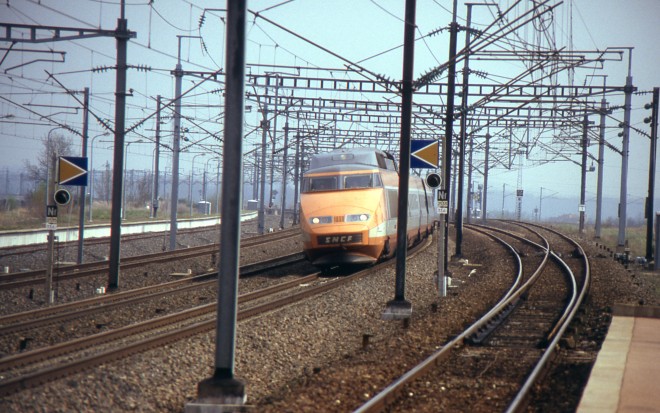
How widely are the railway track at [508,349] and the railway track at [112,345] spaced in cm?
385

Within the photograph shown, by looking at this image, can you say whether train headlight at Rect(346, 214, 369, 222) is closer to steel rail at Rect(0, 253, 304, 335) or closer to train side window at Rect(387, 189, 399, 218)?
train side window at Rect(387, 189, 399, 218)

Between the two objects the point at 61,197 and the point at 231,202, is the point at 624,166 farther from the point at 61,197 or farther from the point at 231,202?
the point at 231,202

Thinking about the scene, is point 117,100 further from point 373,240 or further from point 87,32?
point 373,240

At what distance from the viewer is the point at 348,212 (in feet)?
72.8

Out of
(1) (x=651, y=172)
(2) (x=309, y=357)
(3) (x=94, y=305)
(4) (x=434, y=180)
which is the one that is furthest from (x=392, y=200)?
(1) (x=651, y=172)

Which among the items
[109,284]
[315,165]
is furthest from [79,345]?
[315,165]

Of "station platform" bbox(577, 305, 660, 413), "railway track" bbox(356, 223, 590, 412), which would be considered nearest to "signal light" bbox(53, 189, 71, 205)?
"railway track" bbox(356, 223, 590, 412)

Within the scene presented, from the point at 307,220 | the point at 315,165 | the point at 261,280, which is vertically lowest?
the point at 261,280

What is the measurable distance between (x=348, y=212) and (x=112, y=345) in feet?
36.9

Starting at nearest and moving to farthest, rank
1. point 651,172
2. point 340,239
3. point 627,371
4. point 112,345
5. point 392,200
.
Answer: point 627,371
point 112,345
point 340,239
point 392,200
point 651,172

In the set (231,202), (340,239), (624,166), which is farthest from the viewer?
(624,166)

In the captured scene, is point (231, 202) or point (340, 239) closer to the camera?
point (231, 202)

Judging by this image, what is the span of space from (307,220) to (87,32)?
7803 millimetres

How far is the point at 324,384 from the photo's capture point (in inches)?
369
